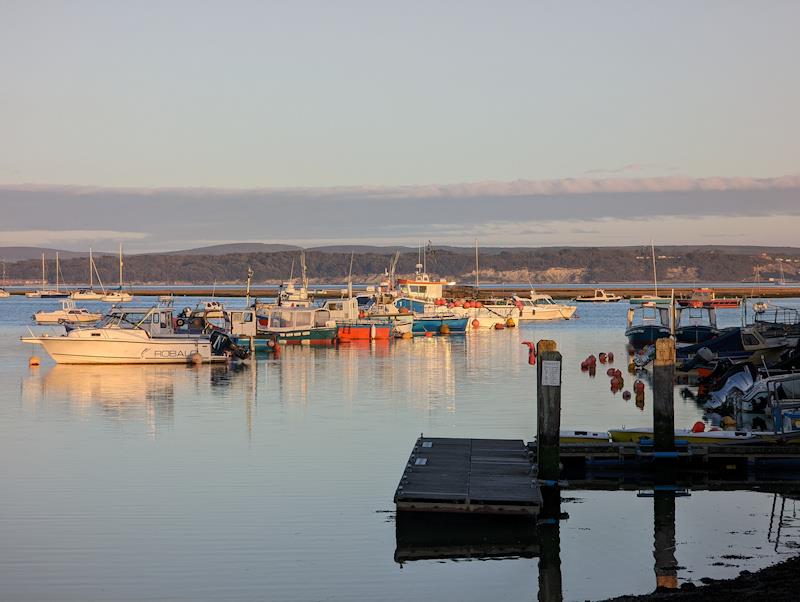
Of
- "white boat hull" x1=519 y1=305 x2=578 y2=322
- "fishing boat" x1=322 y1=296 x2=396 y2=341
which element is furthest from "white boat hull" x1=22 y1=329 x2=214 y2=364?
"white boat hull" x1=519 y1=305 x2=578 y2=322

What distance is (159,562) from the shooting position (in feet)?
53.0

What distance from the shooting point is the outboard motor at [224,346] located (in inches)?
1972

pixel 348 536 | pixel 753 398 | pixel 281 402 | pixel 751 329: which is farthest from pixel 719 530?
pixel 751 329

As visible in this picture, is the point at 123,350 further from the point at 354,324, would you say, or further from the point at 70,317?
the point at 70,317

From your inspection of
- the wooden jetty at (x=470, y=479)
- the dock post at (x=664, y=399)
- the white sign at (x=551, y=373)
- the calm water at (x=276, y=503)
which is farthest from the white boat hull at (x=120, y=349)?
the white sign at (x=551, y=373)

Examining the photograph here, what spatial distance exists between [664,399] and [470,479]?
195 inches

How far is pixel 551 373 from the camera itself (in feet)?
63.8

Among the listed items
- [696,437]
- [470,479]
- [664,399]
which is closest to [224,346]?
[696,437]

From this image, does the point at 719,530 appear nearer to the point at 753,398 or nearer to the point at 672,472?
the point at 672,472

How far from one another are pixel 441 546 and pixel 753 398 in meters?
15.4

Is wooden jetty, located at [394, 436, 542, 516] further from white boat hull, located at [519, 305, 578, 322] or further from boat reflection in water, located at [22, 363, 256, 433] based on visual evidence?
white boat hull, located at [519, 305, 578, 322]

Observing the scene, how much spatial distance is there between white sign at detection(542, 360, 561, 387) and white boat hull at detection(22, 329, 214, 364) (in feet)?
103

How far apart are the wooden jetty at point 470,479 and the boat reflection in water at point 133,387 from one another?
11.0 meters

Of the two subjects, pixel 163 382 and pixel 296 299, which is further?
pixel 296 299
